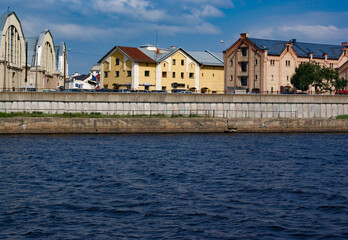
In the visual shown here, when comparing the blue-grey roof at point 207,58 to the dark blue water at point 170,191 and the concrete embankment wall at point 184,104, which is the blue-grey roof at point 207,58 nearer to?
the concrete embankment wall at point 184,104

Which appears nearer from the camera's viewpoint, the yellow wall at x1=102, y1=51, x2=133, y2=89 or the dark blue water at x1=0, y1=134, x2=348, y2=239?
the dark blue water at x1=0, y1=134, x2=348, y2=239

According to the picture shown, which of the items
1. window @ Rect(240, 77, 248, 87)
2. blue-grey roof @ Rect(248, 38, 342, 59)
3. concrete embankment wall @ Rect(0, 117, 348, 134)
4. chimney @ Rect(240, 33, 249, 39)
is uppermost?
chimney @ Rect(240, 33, 249, 39)

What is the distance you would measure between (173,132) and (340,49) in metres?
63.8

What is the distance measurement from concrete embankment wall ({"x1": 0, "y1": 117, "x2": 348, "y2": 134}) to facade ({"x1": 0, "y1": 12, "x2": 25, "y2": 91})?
2991 centimetres

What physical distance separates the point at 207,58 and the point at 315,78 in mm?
20997

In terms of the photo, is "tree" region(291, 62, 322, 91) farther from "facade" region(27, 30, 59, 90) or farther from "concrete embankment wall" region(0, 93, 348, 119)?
"facade" region(27, 30, 59, 90)

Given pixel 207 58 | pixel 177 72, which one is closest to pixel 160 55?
pixel 177 72

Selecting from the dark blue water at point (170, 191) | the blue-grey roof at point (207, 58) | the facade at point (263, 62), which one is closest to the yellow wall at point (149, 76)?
the blue-grey roof at point (207, 58)

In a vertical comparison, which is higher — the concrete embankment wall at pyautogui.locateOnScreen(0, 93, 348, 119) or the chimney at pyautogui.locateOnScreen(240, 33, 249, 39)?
the chimney at pyautogui.locateOnScreen(240, 33, 249, 39)

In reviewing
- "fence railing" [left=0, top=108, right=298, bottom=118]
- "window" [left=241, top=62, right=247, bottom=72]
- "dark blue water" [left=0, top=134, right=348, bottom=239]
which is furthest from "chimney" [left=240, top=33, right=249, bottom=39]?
"dark blue water" [left=0, top=134, right=348, bottom=239]

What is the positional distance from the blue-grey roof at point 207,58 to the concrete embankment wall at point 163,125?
3885 cm

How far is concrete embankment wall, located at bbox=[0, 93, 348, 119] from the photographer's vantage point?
54375 mm

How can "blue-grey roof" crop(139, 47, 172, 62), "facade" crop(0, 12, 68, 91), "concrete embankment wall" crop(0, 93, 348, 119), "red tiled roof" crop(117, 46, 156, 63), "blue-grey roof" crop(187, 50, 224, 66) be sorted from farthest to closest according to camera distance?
"blue-grey roof" crop(187, 50, 224, 66) < "blue-grey roof" crop(139, 47, 172, 62) < "red tiled roof" crop(117, 46, 156, 63) < "facade" crop(0, 12, 68, 91) < "concrete embankment wall" crop(0, 93, 348, 119)

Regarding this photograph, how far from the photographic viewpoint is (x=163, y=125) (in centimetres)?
5272
